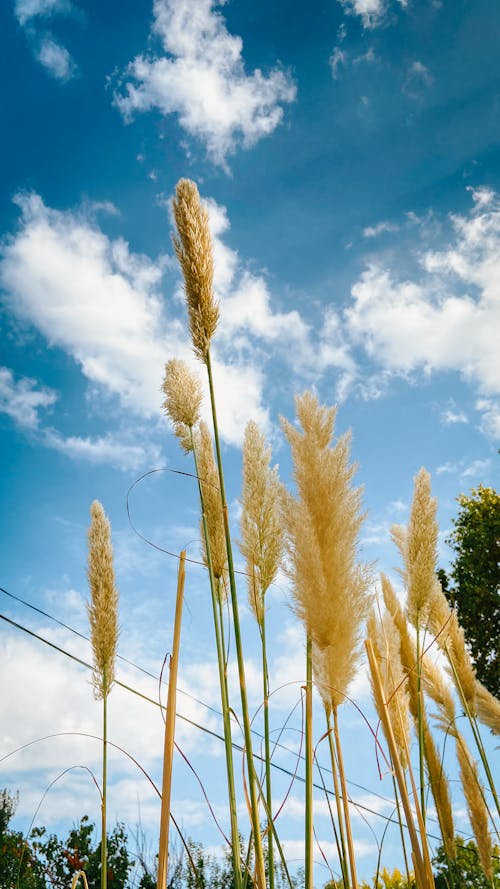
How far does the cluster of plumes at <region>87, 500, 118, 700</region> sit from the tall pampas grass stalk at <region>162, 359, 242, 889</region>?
1.19 feet

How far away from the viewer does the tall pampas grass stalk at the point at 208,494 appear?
187 cm

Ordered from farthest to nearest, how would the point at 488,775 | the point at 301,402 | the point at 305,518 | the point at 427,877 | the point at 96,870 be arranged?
the point at 96,870 → the point at 488,775 → the point at 301,402 → the point at 305,518 → the point at 427,877

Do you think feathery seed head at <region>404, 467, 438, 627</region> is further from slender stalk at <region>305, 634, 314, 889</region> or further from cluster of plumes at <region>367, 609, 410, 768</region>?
slender stalk at <region>305, 634, 314, 889</region>

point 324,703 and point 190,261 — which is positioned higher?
point 190,261

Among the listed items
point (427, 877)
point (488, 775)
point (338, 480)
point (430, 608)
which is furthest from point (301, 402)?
point (488, 775)

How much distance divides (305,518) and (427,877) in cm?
87

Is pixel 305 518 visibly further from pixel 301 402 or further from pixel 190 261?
pixel 190 261

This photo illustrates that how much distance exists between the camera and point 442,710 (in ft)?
11.4

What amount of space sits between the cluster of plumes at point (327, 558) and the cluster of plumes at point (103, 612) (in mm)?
833

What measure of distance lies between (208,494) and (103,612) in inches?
22.4

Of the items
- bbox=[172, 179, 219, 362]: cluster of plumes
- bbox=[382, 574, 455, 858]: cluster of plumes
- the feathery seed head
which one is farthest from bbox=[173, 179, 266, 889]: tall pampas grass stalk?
bbox=[382, 574, 455, 858]: cluster of plumes

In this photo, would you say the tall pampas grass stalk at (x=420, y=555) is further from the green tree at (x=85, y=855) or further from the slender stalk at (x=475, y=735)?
the green tree at (x=85, y=855)

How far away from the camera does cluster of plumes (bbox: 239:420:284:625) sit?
2.17 meters

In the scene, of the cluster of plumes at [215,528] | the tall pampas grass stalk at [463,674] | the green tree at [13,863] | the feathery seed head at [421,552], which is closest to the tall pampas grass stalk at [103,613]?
the cluster of plumes at [215,528]
